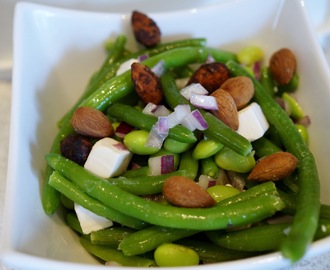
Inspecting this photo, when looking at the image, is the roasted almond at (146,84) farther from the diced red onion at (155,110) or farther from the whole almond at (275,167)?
the whole almond at (275,167)

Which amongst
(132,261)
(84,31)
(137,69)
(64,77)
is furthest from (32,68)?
(132,261)

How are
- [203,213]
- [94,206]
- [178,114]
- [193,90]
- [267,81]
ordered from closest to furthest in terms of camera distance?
[203,213] → [94,206] → [178,114] → [193,90] → [267,81]

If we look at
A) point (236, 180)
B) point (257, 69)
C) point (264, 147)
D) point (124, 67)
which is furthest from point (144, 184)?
point (257, 69)

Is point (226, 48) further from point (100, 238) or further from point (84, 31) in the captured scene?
point (100, 238)

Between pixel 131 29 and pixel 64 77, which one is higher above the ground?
pixel 131 29

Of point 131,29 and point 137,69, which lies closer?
point 137,69

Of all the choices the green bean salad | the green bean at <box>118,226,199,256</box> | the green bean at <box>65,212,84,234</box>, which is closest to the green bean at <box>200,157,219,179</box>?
the green bean salad

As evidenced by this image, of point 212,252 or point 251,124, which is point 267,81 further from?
point 212,252

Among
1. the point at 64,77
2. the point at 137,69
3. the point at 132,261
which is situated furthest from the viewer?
the point at 64,77
